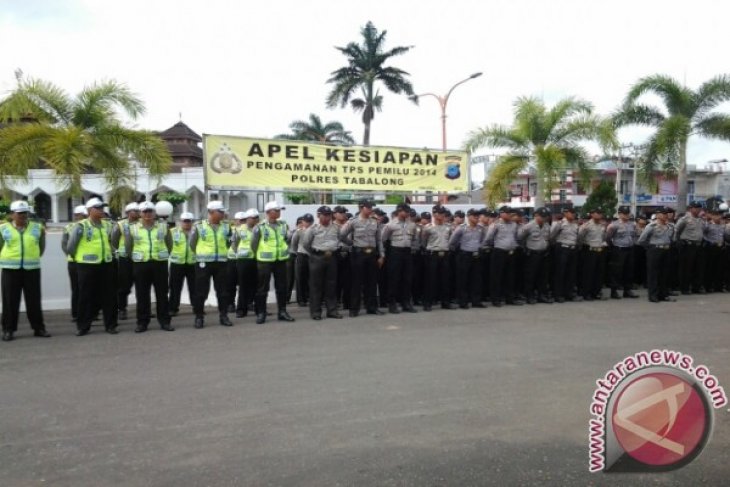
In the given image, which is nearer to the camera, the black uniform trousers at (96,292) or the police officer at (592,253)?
the black uniform trousers at (96,292)

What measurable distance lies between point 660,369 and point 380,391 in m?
2.73

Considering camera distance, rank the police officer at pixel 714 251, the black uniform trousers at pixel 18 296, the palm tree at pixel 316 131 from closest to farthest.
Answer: the black uniform trousers at pixel 18 296
the police officer at pixel 714 251
the palm tree at pixel 316 131

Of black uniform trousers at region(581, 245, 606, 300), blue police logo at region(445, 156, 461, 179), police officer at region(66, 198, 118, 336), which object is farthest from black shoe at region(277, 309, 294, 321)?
blue police logo at region(445, 156, 461, 179)

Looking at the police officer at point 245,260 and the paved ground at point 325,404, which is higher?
the police officer at point 245,260

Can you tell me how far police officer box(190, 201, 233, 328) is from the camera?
27.8 ft

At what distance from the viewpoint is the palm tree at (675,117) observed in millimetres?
20266

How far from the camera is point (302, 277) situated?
35.3 ft

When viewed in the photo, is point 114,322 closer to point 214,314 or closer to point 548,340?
point 214,314

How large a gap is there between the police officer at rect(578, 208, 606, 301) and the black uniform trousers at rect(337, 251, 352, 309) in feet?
14.5

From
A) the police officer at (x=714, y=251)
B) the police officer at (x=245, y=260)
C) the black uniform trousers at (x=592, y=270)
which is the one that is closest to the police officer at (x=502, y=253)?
the black uniform trousers at (x=592, y=270)

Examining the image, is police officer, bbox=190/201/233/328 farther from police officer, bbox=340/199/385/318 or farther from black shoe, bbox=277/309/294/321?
police officer, bbox=340/199/385/318

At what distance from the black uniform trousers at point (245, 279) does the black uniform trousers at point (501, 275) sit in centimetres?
410

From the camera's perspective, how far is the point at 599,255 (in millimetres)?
11086

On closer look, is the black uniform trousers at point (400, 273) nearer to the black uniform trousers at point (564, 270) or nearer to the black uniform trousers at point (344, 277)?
the black uniform trousers at point (344, 277)
